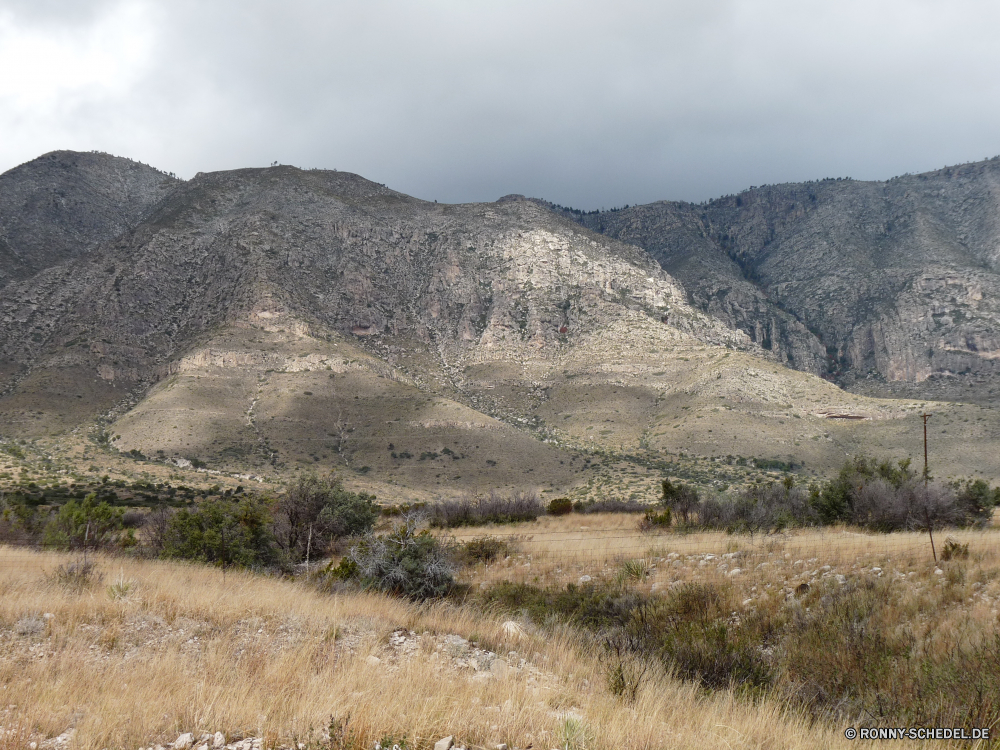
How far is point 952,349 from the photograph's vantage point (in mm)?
107438

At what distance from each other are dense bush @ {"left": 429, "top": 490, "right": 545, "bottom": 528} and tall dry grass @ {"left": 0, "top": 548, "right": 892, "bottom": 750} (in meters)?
15.8

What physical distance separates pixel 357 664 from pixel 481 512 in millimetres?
19913

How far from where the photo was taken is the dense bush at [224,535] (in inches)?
552

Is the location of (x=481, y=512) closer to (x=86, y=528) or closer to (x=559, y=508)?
(x=559, y=508)

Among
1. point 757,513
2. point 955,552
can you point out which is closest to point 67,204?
point 757,513

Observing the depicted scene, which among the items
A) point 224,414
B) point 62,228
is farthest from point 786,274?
point 62,228

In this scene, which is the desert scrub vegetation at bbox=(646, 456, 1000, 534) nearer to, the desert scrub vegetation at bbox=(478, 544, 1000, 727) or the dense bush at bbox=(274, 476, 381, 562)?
the desert scrub vegetation at bbox=(478, 544, 1000, 727)

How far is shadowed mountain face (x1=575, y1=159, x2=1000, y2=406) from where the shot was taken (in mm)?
Result: 110188

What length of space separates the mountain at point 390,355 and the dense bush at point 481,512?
20.5 m

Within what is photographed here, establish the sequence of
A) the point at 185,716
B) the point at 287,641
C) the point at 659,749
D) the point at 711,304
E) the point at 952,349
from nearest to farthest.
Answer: the point at 659,749, the point at 185,716, the point at 287,641, the point at 952,349, the point at 711,304

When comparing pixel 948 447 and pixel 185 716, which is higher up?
pixel 185 716

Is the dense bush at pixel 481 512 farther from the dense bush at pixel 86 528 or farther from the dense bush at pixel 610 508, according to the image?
the dense bush at pixel 86 528

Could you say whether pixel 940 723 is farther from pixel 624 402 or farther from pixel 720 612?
pixel 624 402

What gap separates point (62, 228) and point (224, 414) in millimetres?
86035
